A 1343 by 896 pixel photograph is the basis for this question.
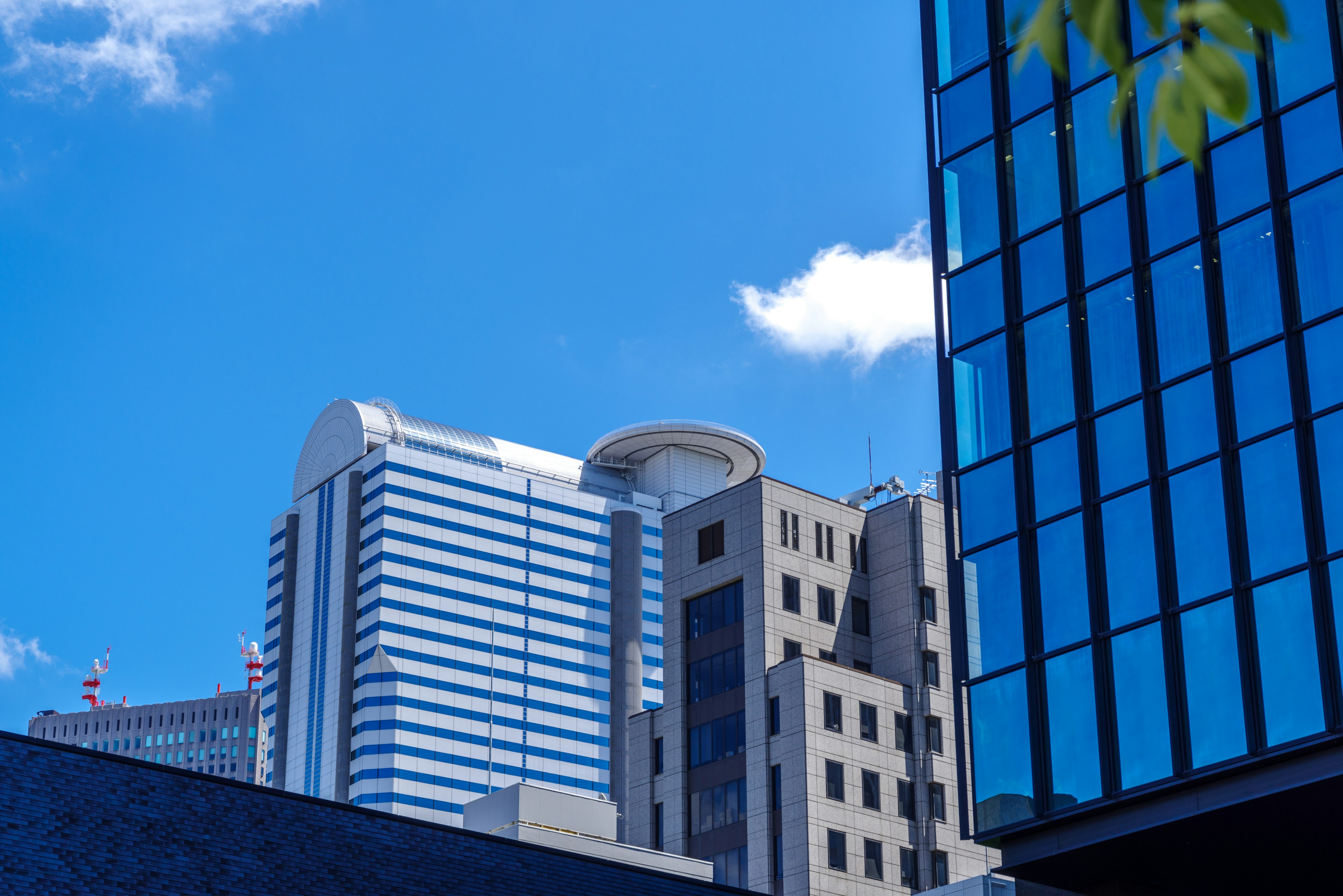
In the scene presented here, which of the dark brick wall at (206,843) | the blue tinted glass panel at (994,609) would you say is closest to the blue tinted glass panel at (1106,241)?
the blue tinted glass panel at (994,609)

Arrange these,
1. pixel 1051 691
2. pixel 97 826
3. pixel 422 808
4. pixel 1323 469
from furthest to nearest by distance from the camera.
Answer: pixel 422 808 → pixel 1051 691 → pixel 1323 469 → pixel 97 826

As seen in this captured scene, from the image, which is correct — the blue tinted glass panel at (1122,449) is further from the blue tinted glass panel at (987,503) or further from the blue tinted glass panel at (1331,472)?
the blue tinted glass panel at (1331,472)

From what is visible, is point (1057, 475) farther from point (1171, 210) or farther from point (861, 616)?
point (861, 616)

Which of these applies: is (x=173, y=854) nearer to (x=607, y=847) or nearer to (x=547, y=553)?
(x=607, y=847)

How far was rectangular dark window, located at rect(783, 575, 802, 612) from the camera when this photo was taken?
324ft

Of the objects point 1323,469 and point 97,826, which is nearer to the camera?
point 97,826

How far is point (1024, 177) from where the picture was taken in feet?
124

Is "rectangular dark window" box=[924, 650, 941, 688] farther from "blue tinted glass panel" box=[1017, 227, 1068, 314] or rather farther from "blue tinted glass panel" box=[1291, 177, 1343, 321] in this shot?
"blue tinted glass panel" box=[1291, 177, 1343, 321]

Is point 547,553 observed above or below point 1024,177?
above

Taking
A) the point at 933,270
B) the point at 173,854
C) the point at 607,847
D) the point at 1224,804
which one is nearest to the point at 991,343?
the point at 933,270

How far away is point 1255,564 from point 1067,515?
182 inches

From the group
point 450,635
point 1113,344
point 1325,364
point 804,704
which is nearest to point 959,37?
point 1113,344

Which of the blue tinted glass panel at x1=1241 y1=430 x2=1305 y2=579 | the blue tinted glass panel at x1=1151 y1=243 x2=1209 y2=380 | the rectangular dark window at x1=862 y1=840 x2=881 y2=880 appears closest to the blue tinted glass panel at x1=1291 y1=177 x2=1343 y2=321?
the blue tinted glass panel at x1=1151 y1=243 x2=1209 y2=380

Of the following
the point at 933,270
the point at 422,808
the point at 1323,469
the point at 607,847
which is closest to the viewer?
the point at 1323,469
